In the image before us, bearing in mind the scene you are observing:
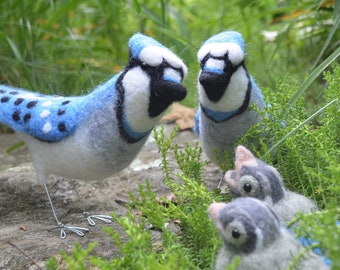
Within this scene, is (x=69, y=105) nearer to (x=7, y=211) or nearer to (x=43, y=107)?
(x=43, y=107)

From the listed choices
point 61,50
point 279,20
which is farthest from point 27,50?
point 279,20

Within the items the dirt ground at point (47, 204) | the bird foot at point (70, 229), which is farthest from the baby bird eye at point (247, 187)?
the bird foot at point (70, 229)

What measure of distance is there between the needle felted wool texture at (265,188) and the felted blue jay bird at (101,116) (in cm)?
28

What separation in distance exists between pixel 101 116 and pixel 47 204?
52 cm

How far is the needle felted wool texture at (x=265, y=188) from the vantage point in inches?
46.7

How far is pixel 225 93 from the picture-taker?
1.50 metres

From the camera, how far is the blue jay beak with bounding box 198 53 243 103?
145 cm

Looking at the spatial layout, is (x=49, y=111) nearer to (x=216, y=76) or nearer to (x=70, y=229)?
(x=70, y=229)

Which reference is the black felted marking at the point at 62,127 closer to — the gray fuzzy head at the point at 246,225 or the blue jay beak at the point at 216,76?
the blue jay beak at the point at 216,76

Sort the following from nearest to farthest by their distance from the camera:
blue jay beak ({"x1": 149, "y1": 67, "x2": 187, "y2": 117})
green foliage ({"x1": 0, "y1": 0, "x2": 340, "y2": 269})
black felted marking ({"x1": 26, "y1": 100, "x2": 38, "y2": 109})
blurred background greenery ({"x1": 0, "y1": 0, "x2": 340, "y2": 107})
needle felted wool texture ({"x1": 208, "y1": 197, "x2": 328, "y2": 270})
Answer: needle felted wool texture ({"x1": 208, "y1": 197, "x2": 328, "y2": 270}) < green foliage ({"x1": 0, "y1": 0, "x2": 340, "y2": 269}) < blue jay beak ({"x1": 149, "y1": 67, "x2": 187, "y2": 117}) < black felted marking ({"x1": 26, "y1": 100, "x2": 38, "y2": 109}) < blurred background greenery ({"x1": 0, "y1": 0, "x2": 340, "y2": 107})

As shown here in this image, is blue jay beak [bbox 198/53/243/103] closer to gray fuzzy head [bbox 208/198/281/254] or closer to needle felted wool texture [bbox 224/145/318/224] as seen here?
needle felted wool texture [bbox 224/145/318/224]

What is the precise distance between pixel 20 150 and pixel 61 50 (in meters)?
0.62

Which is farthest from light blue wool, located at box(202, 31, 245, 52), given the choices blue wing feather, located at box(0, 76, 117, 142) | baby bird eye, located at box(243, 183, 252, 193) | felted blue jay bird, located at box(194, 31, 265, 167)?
baby bird eye, located at box(243, 183, 252, 193)

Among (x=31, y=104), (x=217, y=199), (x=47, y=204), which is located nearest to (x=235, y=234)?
(x=217, y=199)
